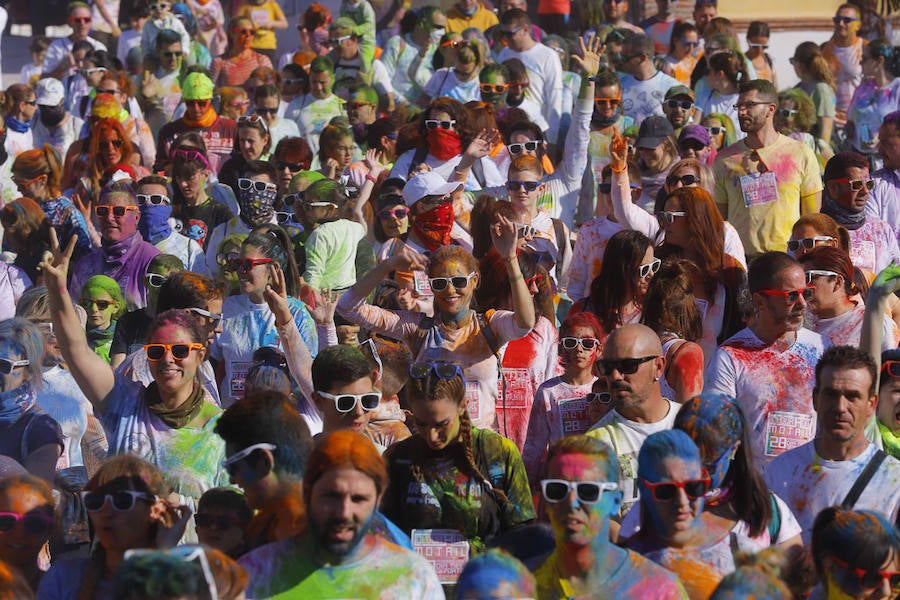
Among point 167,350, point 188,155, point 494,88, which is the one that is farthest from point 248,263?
point 494,88

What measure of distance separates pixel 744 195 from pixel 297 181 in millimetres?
2744

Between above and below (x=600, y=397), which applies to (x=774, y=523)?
→ above

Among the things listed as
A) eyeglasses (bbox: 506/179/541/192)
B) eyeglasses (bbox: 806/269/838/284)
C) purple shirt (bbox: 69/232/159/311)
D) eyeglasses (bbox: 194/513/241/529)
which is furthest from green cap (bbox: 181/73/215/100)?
eyeglasses (bbox: 194/513/241/529)

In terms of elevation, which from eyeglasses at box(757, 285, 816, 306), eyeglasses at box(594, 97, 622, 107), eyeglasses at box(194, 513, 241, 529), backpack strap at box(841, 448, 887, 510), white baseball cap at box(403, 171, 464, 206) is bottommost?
eyeglasses at box(594, 97, 622, 107)

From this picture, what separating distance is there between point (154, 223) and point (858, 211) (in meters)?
4.05

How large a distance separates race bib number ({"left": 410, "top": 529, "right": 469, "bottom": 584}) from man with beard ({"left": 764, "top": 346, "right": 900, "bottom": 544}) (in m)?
1.14

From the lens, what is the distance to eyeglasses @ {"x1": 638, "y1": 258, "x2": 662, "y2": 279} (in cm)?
738

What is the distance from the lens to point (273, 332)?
7660mm

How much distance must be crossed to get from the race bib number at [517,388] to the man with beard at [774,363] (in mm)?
911

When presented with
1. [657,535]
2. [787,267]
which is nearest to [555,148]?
[787,267]

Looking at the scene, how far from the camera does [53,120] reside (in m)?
12.9

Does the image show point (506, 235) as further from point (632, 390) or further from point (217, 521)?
point (217, 521)

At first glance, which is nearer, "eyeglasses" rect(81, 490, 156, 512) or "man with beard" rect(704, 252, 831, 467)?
"eyeglasses" rect(81, 490, 156, 512)

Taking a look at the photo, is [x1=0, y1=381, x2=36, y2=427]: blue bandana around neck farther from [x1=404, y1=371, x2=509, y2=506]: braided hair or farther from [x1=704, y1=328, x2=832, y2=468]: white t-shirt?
[x1=704, y1=328, x2=832, y2=468]: white t-shirt
